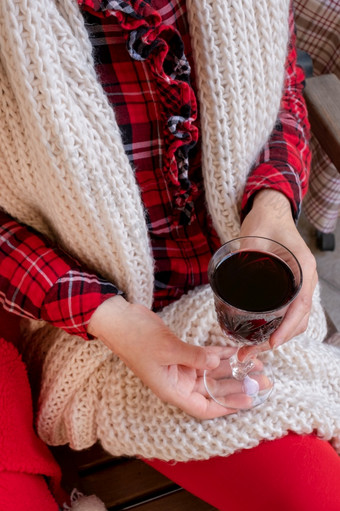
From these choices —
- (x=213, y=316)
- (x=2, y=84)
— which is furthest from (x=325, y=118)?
(x=2, y=84)

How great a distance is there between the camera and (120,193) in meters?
0.64

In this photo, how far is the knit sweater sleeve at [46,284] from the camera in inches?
26.8

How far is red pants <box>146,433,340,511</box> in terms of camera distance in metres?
0.68

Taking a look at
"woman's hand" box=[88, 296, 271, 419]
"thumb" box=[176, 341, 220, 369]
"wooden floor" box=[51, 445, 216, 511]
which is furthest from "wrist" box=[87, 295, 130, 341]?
"wooden floor" box=[51, 445, 216, 511]

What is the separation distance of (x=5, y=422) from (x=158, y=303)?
30 cm

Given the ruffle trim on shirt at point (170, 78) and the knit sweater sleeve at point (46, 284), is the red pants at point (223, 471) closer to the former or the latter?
the knit sweater sleeve at point (46, 284)

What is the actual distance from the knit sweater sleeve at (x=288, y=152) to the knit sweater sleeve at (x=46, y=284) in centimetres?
27

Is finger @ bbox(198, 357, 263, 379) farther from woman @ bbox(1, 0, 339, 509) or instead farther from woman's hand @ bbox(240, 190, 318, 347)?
woman's hand @ bbox(240, 190, 318, 347)

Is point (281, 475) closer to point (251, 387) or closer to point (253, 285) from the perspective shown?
point (251, 387)

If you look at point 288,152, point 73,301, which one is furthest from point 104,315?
point 288,152

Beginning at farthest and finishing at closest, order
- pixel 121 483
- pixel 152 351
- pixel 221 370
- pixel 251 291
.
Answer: pixel 121 483
pixel 221 370
pixel 152 351
pixel 251 291

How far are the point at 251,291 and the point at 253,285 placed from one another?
0.4 inches

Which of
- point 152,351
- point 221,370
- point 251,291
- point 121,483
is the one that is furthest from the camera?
point 121,483

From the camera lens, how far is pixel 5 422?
75 cm
